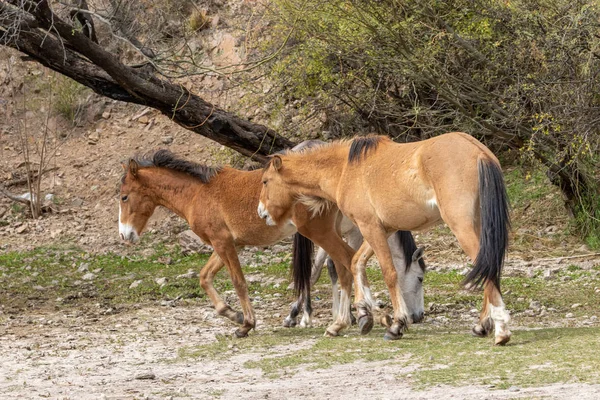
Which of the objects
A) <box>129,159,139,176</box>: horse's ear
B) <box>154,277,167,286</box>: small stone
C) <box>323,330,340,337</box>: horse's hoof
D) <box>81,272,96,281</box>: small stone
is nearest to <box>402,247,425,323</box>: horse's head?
<box>323,330,340,337</box>: horse's hoof

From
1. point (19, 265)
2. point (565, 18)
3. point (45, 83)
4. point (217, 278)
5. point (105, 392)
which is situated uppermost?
point (45, 83)

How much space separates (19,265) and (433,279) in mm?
6768

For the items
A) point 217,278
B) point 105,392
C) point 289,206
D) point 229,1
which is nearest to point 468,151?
point 289,206

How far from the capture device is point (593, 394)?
5.31 metres

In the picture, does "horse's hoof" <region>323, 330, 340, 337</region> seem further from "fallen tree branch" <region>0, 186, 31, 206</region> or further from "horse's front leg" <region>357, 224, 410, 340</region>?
"fallen tree branch" <region>0, 186, 31, 206</region>

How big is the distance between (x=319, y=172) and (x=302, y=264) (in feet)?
4.85

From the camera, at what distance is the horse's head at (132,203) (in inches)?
402

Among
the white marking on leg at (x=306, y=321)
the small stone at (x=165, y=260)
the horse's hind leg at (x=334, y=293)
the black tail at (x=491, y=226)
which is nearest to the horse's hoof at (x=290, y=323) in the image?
the white marking on leg at (x=306, y=321)

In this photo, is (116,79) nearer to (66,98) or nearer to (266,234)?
(266,234)

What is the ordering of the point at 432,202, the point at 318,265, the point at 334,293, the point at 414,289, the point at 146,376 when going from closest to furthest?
the point at 146,376 < the point at 432,202 < the point at 414,289 < the point at 334,293 < the point at 318,265

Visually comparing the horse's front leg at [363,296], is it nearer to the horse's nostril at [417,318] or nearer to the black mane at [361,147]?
the black mane at [361,147]

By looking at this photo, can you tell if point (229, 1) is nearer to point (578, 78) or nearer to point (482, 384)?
point (578, 78)

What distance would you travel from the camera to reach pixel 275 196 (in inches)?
371

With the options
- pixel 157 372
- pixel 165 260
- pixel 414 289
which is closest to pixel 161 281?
pixel 165 260
